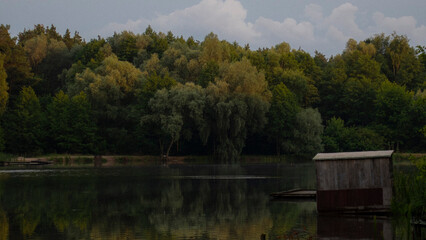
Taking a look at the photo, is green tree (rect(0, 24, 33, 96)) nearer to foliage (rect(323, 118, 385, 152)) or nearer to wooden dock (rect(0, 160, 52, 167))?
wooden dock (rect(0, 160, 52, 167))

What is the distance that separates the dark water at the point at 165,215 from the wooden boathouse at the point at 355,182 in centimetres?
102

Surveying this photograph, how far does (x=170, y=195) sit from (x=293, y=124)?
65.2 m

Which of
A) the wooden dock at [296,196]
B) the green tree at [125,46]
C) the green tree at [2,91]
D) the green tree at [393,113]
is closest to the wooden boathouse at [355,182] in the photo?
the wooden dock at [296,196]

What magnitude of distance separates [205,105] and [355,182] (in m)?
68.6

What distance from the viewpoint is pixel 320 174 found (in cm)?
2614

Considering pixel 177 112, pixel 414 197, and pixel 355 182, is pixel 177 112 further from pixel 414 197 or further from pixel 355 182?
pixel 414 197

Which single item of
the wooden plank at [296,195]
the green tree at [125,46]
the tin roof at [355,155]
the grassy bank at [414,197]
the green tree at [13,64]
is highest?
the green tree at [125,46]

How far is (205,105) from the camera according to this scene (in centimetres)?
9356

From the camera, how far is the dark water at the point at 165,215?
22062mm

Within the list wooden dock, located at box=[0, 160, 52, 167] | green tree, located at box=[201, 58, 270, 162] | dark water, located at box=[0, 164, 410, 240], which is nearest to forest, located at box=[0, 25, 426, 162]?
green tree, located at box=[201, 58, 270, 162]

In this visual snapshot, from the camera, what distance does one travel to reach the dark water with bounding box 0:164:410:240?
2206 cm

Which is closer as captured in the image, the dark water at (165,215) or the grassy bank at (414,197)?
the grassy bank at (414,197)

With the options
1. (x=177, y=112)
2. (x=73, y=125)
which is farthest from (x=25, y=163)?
(x=177, y=112)

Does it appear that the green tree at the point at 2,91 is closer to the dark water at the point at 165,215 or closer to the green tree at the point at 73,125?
the green tree at the point at 73,125
